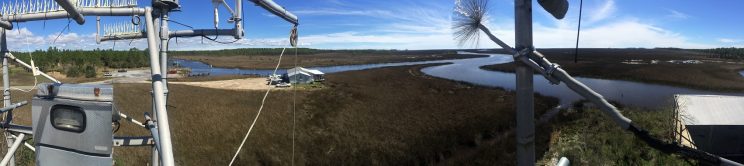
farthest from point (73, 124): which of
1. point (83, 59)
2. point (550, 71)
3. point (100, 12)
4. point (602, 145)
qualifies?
point (83, 59)

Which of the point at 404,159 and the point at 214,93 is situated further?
the point at 214,93

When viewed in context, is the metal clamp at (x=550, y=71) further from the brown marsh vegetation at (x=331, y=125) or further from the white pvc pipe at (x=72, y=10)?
the brown marsh vegetation at (x=331, y=125)

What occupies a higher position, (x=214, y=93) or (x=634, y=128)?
(x=634, y=128)

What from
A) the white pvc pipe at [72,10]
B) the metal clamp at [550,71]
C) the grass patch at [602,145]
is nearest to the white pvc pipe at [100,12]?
the white pvc pipe at [72,10]

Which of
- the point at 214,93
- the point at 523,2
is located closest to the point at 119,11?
the point at 523,2

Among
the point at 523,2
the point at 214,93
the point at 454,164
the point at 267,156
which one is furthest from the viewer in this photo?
the point at 214,93

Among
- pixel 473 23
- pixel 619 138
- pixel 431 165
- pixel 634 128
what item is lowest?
pixel 431 165

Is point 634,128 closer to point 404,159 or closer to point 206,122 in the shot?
point 404,159

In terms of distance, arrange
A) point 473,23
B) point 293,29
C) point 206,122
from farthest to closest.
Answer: point 206,122 → point 293,29 → point 473,23
